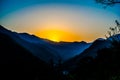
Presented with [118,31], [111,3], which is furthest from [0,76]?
[111,3]

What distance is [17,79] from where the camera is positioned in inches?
2292

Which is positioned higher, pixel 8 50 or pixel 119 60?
pixel 8 50

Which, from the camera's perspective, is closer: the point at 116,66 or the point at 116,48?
the point at 116,66

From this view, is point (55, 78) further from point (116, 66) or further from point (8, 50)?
point (8, 50)

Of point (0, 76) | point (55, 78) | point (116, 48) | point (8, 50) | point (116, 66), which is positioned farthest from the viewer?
point (8, 50)

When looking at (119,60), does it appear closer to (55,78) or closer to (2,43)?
(55,78)

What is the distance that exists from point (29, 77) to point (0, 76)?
677cm

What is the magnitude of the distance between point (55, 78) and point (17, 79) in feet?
59.2

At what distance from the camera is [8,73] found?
55.2 m

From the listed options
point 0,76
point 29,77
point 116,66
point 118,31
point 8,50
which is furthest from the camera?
point 8,50

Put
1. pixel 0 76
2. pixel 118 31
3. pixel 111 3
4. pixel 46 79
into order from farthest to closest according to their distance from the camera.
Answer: pixel 0 76
pixel 46 79
pixel 118 31
pixel 111 3

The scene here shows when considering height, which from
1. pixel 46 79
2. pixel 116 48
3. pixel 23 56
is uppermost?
pixel 23 56

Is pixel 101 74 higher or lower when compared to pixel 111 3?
lower

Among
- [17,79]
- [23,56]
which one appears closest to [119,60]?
[17,79]
